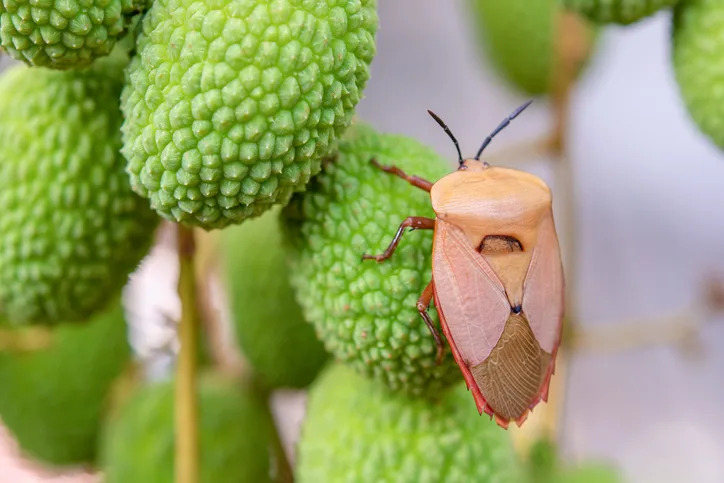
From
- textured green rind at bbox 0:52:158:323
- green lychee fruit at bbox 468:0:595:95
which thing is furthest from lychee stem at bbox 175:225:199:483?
green lychee fruit at bbox 468:0:595:95

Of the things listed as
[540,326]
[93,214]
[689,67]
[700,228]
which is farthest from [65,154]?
[700,228]

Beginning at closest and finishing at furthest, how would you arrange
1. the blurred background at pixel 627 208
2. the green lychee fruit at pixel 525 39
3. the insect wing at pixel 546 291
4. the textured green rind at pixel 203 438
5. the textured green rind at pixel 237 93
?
1. the textured green rind at pixel 237 93
2. the insect wing at pixel 546 291
3. the textured green rind at pixel 203 438
4. the green lychee fruit at pixel 525 39
5. the blurred background at pixel 627 208

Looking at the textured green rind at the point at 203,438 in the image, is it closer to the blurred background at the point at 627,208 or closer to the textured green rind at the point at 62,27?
the textured green rind at the point at 62,27

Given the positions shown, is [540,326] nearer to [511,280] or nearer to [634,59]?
[511,280]

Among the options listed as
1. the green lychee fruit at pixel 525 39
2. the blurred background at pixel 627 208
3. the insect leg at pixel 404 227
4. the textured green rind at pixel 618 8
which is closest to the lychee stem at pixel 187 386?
the insect leg at pixel 404 227

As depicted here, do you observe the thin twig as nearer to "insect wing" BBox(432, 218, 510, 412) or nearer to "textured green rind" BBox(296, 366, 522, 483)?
"textured green rind" BBox(296, 366, 522, 483)

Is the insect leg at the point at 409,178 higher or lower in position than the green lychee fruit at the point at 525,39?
higher
